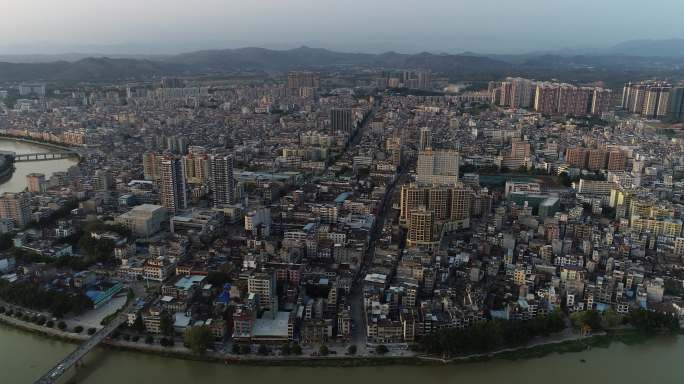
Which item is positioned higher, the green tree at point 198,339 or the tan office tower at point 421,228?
the tan office tower at point 421,228

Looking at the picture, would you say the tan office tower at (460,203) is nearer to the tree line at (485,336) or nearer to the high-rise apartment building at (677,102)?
the tree line at (485,336)

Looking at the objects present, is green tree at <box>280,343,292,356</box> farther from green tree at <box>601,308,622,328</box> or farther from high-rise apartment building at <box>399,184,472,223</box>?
high-rise apartment building at <box>399,184,472,223</box>

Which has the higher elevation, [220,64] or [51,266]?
[220,64]

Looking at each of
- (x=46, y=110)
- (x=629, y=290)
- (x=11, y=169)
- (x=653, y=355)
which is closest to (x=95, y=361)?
(x=653, y=355)

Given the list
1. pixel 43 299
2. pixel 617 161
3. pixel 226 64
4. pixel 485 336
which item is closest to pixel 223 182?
pixel 43 299

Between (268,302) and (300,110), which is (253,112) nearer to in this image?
(300,110)

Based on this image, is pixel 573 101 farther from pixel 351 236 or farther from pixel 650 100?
pixel 351 236

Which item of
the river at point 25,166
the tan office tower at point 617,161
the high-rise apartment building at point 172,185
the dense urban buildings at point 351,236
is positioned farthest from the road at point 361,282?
the river at point 25,166
